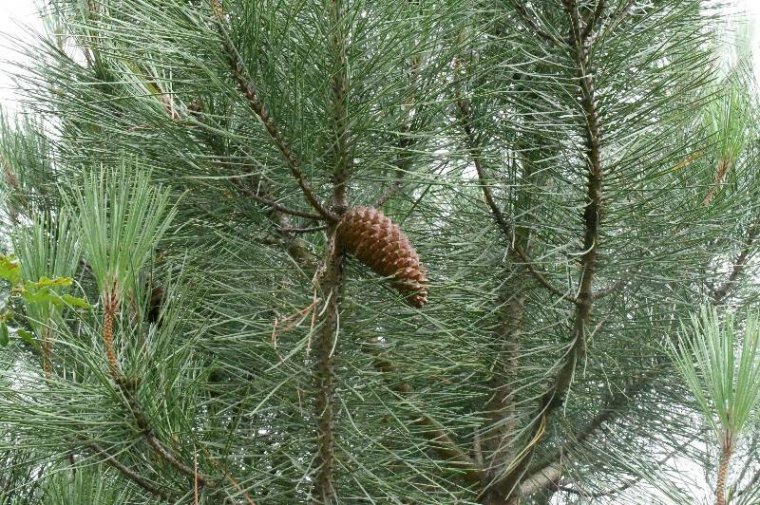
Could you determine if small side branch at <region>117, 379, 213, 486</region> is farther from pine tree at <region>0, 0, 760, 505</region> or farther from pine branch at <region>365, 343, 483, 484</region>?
pine branch at <region>365, 343, 483, 484</region>

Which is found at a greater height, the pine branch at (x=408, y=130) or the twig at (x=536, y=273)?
the pine branch at (x=408, y=130)

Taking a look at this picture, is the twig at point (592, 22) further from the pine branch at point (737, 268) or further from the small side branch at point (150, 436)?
the small side branch at point (150, 436)

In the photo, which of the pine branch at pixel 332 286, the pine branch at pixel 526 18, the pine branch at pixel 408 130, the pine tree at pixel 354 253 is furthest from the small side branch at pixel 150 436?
the pine branch at pixel 526 18

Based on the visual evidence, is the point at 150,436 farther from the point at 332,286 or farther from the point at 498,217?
the point at 498,217

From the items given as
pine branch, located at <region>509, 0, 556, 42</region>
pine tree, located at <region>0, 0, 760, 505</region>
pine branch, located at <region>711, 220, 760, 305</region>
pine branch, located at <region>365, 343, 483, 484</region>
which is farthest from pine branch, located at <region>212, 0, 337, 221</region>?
pine branch, located at <region>711, 220, 760, 305</region>

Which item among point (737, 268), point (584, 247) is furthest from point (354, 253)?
point (737, 268)

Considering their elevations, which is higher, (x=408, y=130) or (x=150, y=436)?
(x=408, y=130)

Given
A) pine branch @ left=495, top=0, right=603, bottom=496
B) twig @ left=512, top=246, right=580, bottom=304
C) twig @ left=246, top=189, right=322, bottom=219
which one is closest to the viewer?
twig @ left=246, top=189, right=322, bottom=219
